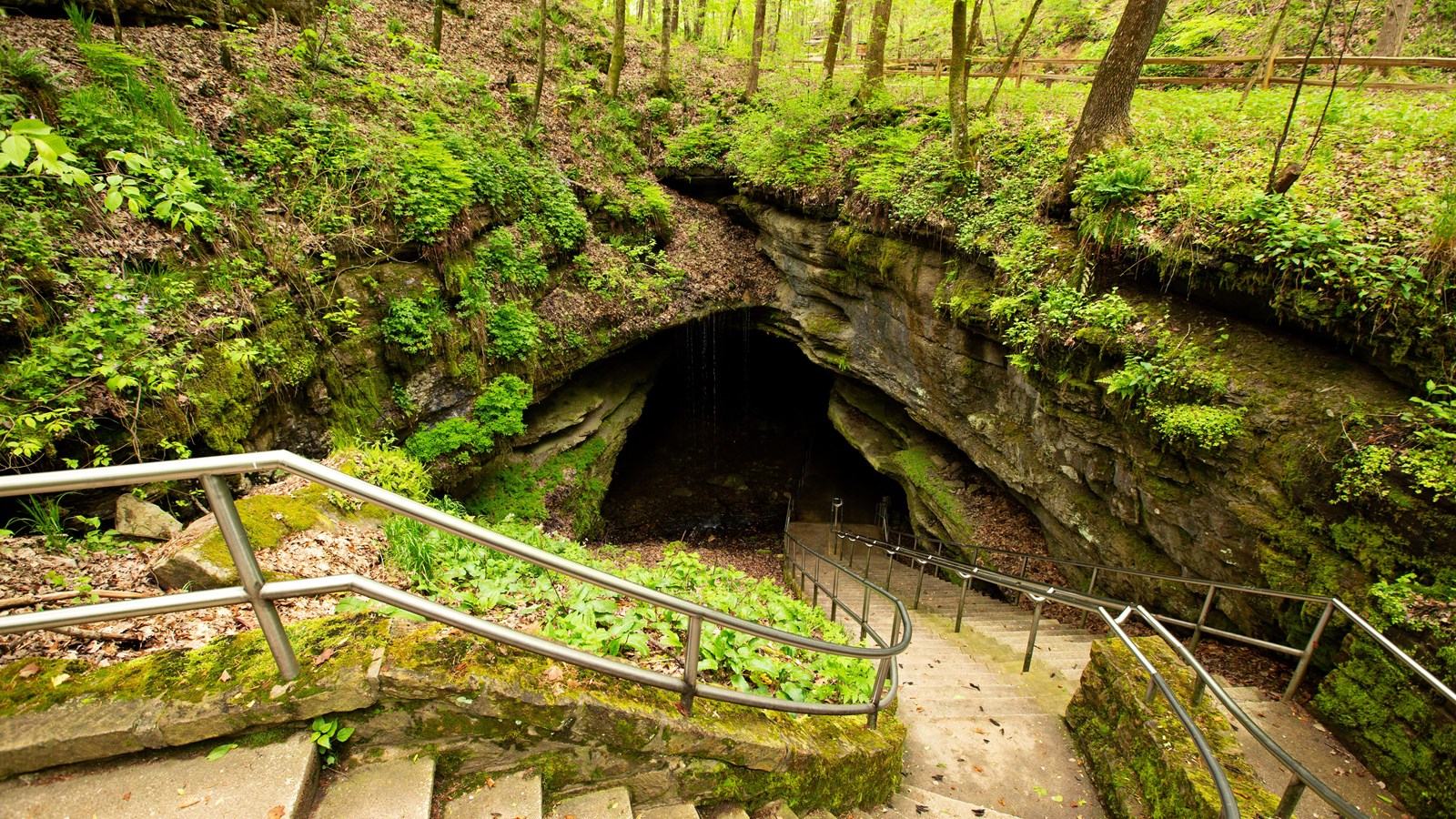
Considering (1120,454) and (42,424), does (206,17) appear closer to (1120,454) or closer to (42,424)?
(42,424)

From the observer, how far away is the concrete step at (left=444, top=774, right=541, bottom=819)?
2.12 meters

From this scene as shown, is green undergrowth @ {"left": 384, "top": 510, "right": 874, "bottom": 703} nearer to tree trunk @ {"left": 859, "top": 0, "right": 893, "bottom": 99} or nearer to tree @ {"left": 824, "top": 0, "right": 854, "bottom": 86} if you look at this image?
tree trunk @ {"left": 859, "top": 0, "right": 893, "bottom": 99}

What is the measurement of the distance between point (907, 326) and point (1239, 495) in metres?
5.75

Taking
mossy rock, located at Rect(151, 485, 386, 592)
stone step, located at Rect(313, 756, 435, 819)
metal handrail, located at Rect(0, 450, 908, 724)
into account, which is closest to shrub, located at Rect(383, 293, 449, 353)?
mossy rock, located at Rect(151, 485, 386, 592)

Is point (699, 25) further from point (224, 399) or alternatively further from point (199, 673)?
point (199, 673)

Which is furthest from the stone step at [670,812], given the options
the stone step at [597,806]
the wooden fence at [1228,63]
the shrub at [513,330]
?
the wooden fence at [1228,63]

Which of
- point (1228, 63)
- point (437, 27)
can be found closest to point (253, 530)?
point (437, 27)

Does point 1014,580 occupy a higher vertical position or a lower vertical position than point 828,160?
lower

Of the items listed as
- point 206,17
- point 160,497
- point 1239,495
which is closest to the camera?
point 160,497

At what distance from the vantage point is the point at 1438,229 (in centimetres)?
477

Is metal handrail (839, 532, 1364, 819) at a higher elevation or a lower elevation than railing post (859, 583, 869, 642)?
higher

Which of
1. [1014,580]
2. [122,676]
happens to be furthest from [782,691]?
[1014,580]

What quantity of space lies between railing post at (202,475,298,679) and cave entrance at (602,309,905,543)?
1152 centimetres

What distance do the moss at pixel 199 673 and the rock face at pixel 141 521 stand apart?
2.23 meters
